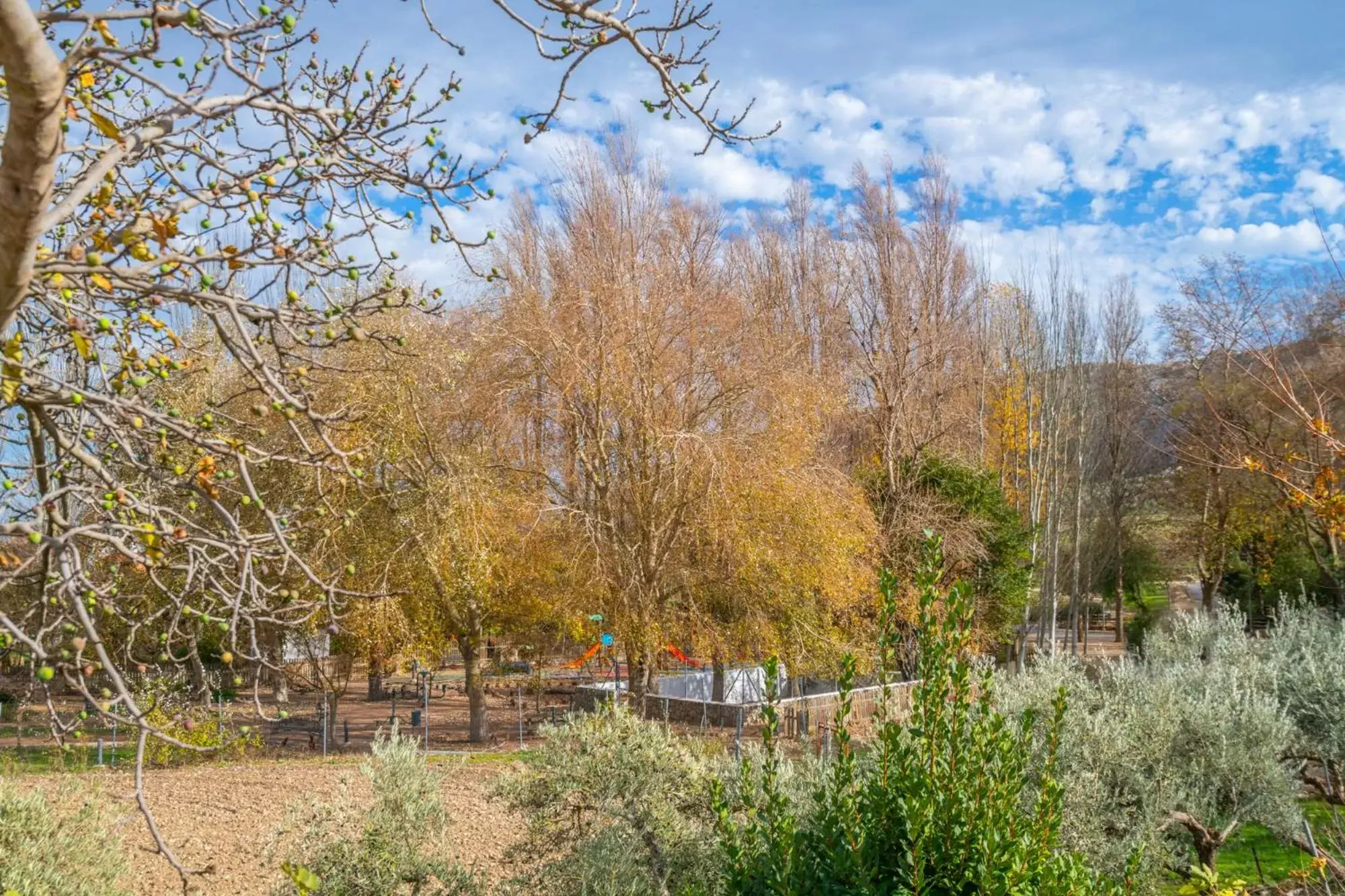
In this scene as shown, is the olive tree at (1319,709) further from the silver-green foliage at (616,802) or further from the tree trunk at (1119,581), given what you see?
the tree trunk at (1119,581)

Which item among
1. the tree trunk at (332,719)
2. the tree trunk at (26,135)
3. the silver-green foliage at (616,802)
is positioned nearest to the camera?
the tree trunk at (26,135)

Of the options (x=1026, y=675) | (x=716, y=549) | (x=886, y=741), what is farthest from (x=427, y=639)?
(x=886, y=741)

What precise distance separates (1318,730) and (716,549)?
759 cm

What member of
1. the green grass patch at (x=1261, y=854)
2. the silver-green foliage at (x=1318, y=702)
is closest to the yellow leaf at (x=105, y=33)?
the green grass patch at (x=1261, y=854)

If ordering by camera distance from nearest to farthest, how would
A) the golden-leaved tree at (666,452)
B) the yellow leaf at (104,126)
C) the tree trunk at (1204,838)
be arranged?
the yellow leaf at (104,126), the tree trunk at (1204,838), the golden-leaved tree at (666,452)

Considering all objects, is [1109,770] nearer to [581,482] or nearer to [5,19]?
[5,19]

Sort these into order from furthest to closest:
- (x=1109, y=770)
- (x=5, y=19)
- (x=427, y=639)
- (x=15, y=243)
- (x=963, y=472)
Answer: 1. (x=963, y=472)
2. (x=427, y=639)
3. (x=1109, y=770)
4. (x=15, y=243)
5. (x=5, y=19)

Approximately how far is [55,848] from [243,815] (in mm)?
4419

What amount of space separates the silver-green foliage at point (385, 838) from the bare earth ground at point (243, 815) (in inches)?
16.7

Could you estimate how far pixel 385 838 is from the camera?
561cm

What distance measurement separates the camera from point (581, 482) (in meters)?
15.2

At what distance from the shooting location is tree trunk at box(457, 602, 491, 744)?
1653 cm

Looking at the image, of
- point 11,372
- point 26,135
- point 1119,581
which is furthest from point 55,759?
point 1119,581

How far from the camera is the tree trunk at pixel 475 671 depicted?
16531 millimetres
